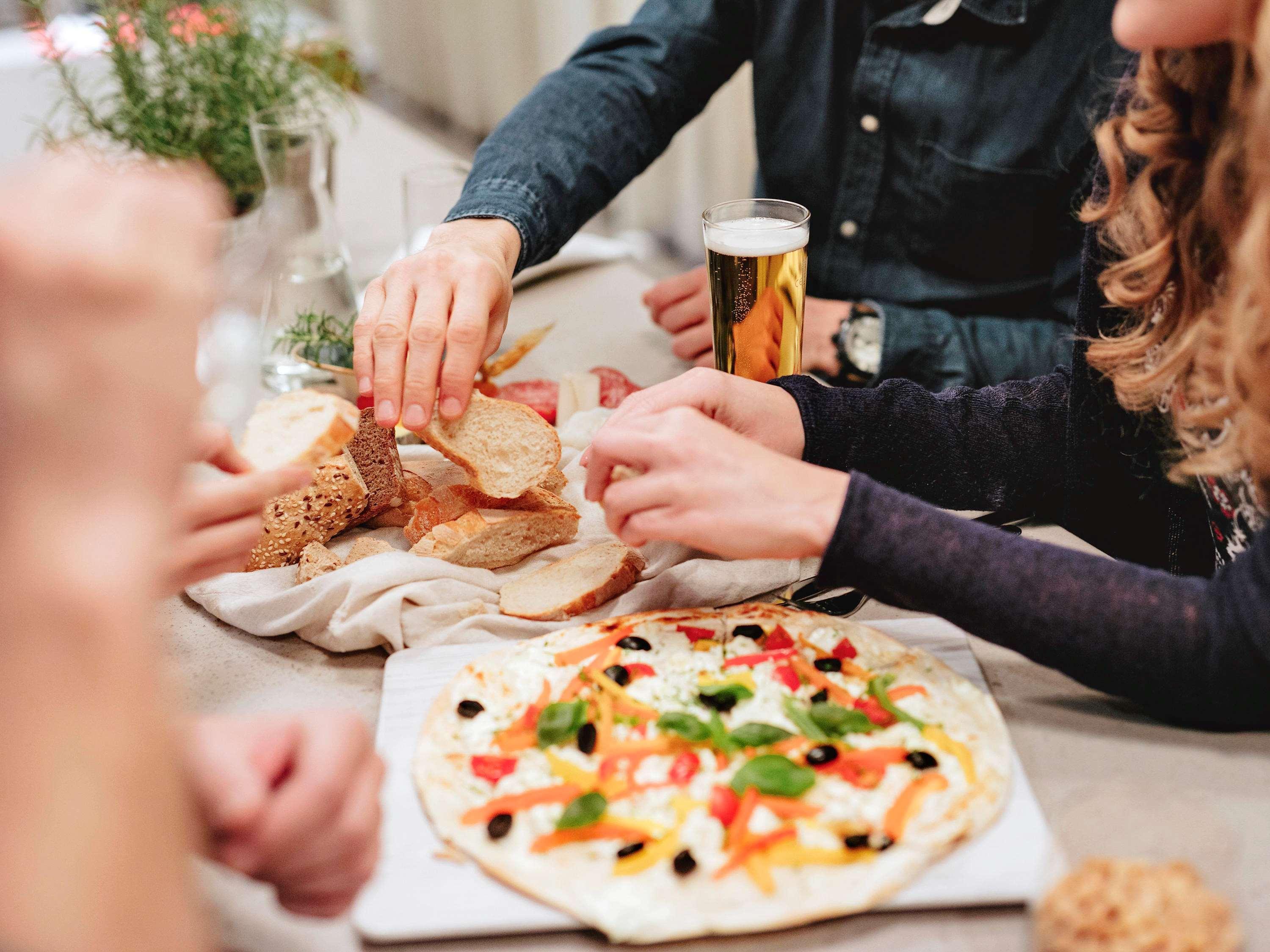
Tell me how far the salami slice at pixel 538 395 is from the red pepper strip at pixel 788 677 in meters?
0.65

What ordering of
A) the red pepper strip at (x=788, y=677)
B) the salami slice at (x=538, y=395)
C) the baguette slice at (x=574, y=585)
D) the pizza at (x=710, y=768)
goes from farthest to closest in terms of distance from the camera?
the salami slice at (x=538, y=395) < the baguette slice at (x=574, y=585) < the red pepper strip at (x=788, y=677) < the pizza at (x=710, y=768)

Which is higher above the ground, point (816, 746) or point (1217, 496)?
point (1217, 496)

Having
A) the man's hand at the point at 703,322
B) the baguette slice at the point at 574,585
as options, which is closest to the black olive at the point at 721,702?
the baguette slice at the point at 574,585

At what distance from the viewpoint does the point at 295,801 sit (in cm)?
78

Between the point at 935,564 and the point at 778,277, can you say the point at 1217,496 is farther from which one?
the point at 778,277

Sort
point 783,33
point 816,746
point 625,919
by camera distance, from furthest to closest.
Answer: point 783,33 < point 816,746 < point 625,919

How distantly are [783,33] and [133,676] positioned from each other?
168cm

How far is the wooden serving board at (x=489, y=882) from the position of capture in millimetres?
842

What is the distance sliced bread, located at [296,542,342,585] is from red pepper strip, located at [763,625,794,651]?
518mm

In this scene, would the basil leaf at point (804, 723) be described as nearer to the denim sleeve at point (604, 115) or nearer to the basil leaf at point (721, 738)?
the basil leaf at point (721, 738)

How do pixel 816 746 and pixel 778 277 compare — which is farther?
pixel 778 277

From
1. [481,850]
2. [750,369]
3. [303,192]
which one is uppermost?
[303,192]

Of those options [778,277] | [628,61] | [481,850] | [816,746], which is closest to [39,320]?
[481,850]

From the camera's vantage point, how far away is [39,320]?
0.51 meters
